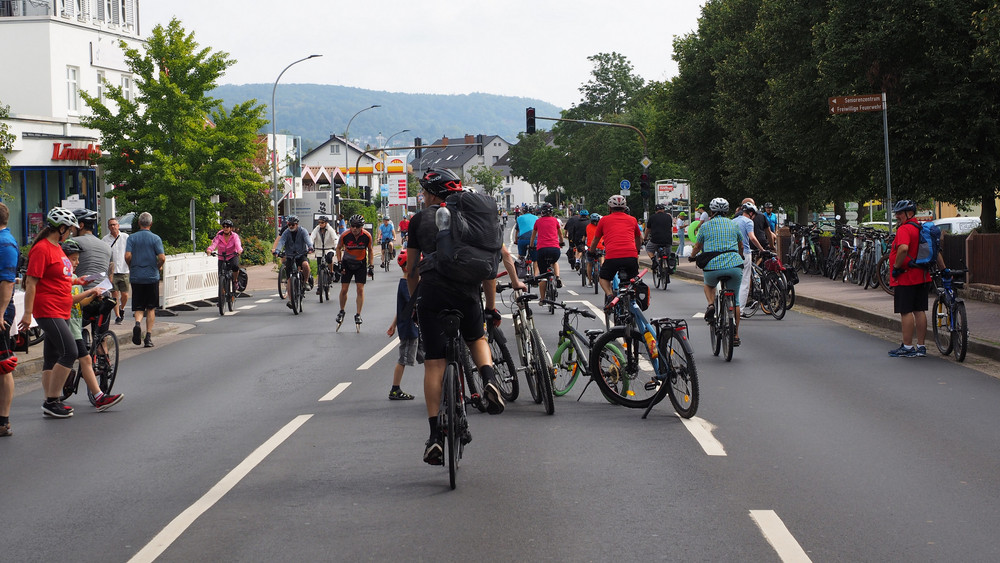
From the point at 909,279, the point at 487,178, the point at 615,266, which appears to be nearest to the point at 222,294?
the point at 615,266

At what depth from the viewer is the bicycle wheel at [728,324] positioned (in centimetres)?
1241

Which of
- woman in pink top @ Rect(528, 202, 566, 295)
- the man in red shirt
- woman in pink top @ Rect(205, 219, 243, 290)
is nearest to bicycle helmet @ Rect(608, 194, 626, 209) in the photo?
the man in red shirt

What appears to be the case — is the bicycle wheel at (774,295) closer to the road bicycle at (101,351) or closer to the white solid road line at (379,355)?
the white solid road line at (379,355)

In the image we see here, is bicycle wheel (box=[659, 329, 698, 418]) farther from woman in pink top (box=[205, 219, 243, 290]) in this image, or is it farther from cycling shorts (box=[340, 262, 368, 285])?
woman in pink top (box=[205, 219, 243, 290])

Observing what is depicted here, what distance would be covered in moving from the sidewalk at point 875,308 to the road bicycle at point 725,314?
289 cm

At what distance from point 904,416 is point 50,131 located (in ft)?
111

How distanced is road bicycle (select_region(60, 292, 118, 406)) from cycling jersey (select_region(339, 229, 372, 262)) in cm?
660

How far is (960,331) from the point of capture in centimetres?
1239

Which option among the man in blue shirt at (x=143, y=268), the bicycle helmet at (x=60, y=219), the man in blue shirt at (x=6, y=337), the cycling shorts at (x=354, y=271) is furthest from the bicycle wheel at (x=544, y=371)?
the cycling shorts at (x=354, y=271)

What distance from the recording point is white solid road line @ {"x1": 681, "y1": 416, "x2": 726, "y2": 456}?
7.49m

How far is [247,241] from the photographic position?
42.2m

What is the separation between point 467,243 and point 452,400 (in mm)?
885

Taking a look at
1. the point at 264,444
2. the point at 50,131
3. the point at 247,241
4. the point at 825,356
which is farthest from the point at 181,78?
the point at 264,444

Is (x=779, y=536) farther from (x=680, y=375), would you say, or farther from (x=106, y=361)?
(x=106, y=361)
